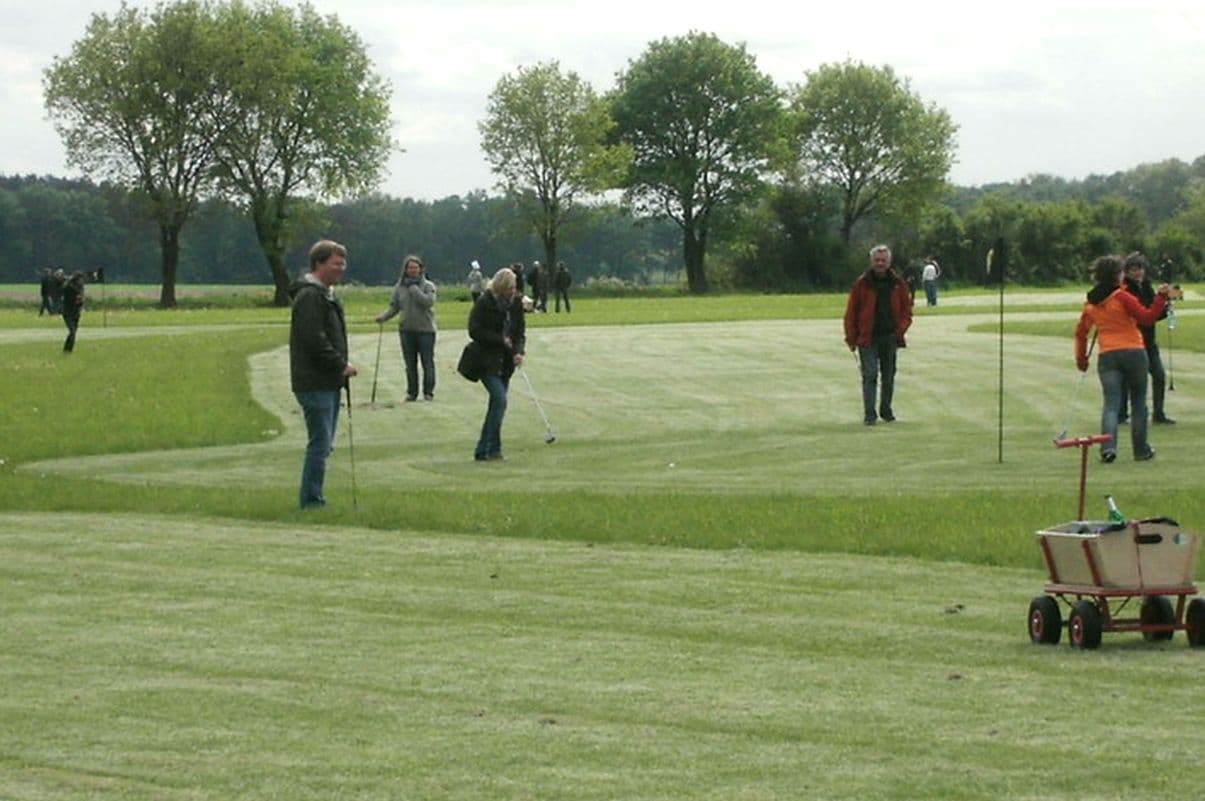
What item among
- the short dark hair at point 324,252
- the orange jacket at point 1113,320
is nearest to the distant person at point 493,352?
the short dark hair at point 324,252

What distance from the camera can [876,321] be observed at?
28609 mm

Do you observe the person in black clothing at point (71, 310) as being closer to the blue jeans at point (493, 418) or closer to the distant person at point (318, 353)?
the blue jeans at point (493, 418)

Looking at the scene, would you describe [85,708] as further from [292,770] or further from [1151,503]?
[1151,503]

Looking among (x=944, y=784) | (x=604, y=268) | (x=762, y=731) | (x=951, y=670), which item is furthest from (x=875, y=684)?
(x=604, y=268)

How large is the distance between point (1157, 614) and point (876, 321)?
56.3ft

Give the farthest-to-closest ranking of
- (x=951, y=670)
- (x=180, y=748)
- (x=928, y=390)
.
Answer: (x=928, y=390) < (x=951, y=670) < (x=180, y=748)

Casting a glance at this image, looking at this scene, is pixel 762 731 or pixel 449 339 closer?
pixel 762 731

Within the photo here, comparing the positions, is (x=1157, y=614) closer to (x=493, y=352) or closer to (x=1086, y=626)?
(x=1086, y=626)

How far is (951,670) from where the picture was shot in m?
10.9

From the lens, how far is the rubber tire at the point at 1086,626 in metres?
11.4

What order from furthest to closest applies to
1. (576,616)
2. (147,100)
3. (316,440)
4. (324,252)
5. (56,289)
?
(147,100) < (56,289) < (316,440) < (324,252) < (576,616)

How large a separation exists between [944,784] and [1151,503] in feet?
33.8

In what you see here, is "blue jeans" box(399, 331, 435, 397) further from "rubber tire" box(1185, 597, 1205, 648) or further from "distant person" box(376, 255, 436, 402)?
"rubber tire" box(1185, 597, 1205, 648)

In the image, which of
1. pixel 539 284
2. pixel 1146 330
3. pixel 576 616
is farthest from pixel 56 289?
pixel 576 616
